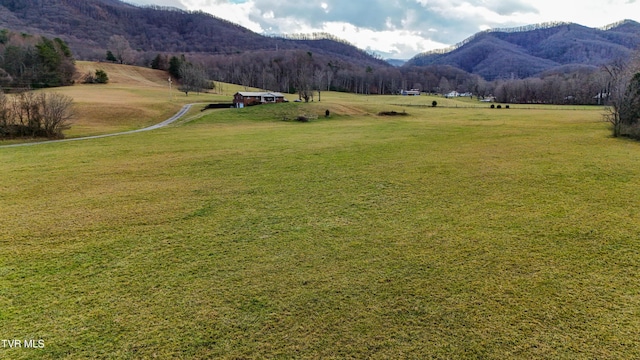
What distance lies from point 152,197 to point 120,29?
22366 centimetres

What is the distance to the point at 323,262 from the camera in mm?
7336

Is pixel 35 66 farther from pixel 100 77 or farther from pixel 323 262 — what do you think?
pixel 323 262

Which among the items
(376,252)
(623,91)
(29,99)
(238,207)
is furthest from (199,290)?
(623,91)

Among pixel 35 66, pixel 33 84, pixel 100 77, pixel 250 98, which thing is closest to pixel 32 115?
pixel 250 98

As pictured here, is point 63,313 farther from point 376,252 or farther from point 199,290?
point 376,252

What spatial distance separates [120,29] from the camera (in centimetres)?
18662

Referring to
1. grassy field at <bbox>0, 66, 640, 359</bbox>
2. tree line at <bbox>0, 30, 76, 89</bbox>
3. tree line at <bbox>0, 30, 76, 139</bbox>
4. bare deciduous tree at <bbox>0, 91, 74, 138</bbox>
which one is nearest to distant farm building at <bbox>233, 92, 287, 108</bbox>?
tree line at <bbox>0, 30, 76, 139</bbox>

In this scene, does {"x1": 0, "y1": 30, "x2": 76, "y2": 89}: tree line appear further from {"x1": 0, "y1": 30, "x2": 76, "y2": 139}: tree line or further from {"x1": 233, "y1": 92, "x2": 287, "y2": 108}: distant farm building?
{"x1": 233, "y1": 92, "x2": 287, "y2": 108}: distant farm building

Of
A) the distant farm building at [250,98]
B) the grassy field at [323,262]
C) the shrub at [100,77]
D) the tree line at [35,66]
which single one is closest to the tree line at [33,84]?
the tree line at [35,66]

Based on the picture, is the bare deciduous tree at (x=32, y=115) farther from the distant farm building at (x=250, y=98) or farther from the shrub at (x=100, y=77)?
the shrub at (x=100, y=77)

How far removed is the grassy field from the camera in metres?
5.05

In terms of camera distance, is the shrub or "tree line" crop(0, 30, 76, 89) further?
the shrub

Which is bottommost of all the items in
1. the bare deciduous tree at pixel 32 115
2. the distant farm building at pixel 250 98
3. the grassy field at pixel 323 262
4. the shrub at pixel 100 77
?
the grassy field at pixel 323 262

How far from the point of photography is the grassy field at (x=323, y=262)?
199 inches
